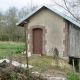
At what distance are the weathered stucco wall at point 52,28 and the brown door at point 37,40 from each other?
0.66 m

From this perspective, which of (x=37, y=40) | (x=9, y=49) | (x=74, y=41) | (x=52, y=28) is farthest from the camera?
(x=9, y=49)

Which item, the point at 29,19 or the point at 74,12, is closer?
the point at 29,19

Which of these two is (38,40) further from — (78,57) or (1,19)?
(1,19)

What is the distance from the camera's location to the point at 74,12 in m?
21.1

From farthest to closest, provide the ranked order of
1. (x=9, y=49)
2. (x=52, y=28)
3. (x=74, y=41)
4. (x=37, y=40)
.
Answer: (x=9, y=49) < (x=37, y=40) < (x=52, y=28) < (x=74, y=41)

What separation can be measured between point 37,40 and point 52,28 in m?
1.77

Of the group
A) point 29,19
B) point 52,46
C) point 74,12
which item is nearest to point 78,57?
point 52,46

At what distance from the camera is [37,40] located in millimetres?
15156

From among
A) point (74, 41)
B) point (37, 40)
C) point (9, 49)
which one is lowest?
point (9, 49)

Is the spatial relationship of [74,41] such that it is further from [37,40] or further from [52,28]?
[37,40]

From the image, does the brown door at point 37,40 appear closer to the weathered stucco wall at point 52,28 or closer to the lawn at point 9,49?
the weathered stucco wall at point 52,28

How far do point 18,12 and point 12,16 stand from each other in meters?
4.14

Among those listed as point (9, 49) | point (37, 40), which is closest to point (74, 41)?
point (37, 40)

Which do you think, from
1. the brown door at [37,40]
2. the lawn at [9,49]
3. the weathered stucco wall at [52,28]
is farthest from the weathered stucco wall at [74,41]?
the lawn at [9,49]
